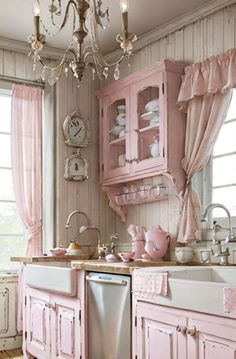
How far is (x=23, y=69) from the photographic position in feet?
14.5

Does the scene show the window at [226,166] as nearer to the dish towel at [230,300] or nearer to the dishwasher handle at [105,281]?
the dishwasher handle at [105,281]

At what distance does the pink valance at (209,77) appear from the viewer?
323 cm

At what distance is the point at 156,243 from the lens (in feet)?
11.8

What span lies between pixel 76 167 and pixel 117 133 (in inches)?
20.8

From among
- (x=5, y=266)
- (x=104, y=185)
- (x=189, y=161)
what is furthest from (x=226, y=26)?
(x=5, y=266)

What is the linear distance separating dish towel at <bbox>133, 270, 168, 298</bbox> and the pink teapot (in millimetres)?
896

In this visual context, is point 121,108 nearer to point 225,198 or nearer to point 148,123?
point 148,123

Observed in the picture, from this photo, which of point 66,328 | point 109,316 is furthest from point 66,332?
Result: point 109,316

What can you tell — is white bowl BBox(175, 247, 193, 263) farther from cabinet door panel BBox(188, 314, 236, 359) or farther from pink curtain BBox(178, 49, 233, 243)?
cabinet door panel BBox(188, 314, 236, 359)

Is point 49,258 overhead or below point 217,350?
overhead

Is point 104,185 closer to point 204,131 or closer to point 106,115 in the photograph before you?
point 106,115


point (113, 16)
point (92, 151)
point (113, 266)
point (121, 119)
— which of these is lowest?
point (113, 266)

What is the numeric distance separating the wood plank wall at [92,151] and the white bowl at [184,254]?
30 centimetres

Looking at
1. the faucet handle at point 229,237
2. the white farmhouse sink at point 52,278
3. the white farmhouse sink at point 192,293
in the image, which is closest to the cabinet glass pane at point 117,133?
the white farmhouse sink at point 52,278
